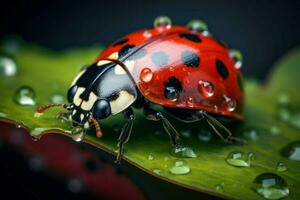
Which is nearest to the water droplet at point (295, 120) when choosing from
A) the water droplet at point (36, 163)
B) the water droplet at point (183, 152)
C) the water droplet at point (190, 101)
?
the water droplet at point (190, 101)

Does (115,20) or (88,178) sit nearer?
(88,178)

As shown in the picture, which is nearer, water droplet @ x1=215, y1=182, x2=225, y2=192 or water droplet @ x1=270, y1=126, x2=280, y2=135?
water droplet @ x1=215, y1=182, x2=225, y2=192

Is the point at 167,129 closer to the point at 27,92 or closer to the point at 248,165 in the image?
the point at 248,165

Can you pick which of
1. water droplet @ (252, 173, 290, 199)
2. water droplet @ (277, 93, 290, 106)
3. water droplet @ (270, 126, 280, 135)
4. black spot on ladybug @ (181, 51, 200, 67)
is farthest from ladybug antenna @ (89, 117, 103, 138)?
water droplet @ (277, 93, 290, 106)

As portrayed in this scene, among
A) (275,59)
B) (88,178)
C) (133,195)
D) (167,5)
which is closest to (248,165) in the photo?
(133,195)

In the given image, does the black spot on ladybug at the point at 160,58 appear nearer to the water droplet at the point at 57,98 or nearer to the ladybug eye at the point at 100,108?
the ladybug eye at the point at 100,108

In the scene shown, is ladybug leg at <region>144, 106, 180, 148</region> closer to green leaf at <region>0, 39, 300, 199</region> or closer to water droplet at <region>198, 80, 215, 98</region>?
green leaf at <region>0, 39, 300, 199</region>
